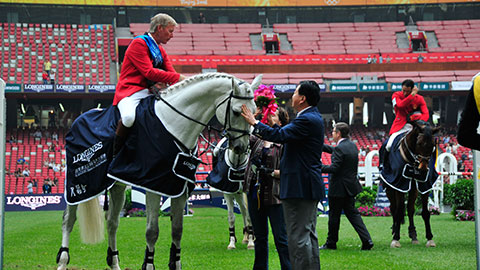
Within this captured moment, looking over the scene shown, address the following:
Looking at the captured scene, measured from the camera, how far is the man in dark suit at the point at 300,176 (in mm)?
5559

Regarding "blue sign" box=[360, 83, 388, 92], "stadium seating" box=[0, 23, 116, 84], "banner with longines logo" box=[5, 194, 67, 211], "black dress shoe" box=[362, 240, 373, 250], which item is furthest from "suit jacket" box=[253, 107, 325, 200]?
"stadium seating" box=[0, 23, 116, 84]

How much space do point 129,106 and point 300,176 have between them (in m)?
2.15

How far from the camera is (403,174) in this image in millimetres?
10609

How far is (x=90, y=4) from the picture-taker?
44.7 m

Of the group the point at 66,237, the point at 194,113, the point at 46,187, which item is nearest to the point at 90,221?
the point at 66,237

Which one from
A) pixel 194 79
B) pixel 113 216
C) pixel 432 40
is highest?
pixel 432 40

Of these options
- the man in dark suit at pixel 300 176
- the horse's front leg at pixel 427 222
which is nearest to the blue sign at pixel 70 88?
the horse's front leg at pixel 427 222

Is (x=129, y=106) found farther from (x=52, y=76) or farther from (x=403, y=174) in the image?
(x=52, y=76)

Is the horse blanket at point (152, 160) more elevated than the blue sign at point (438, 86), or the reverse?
the blue sign at point (438, 86)

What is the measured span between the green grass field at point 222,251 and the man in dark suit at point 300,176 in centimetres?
244

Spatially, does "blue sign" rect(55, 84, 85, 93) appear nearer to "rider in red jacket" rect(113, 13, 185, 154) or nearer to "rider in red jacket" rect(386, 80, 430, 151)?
"rider in red jacket" rect(386, 80, 430, 151)

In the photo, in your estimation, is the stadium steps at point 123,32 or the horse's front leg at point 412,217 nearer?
the horse's front leg at point 412,217

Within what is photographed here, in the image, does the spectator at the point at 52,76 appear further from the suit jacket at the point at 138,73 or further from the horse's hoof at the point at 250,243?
the suit jacket at the point at 138,73

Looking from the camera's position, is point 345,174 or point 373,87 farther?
point 373,87
